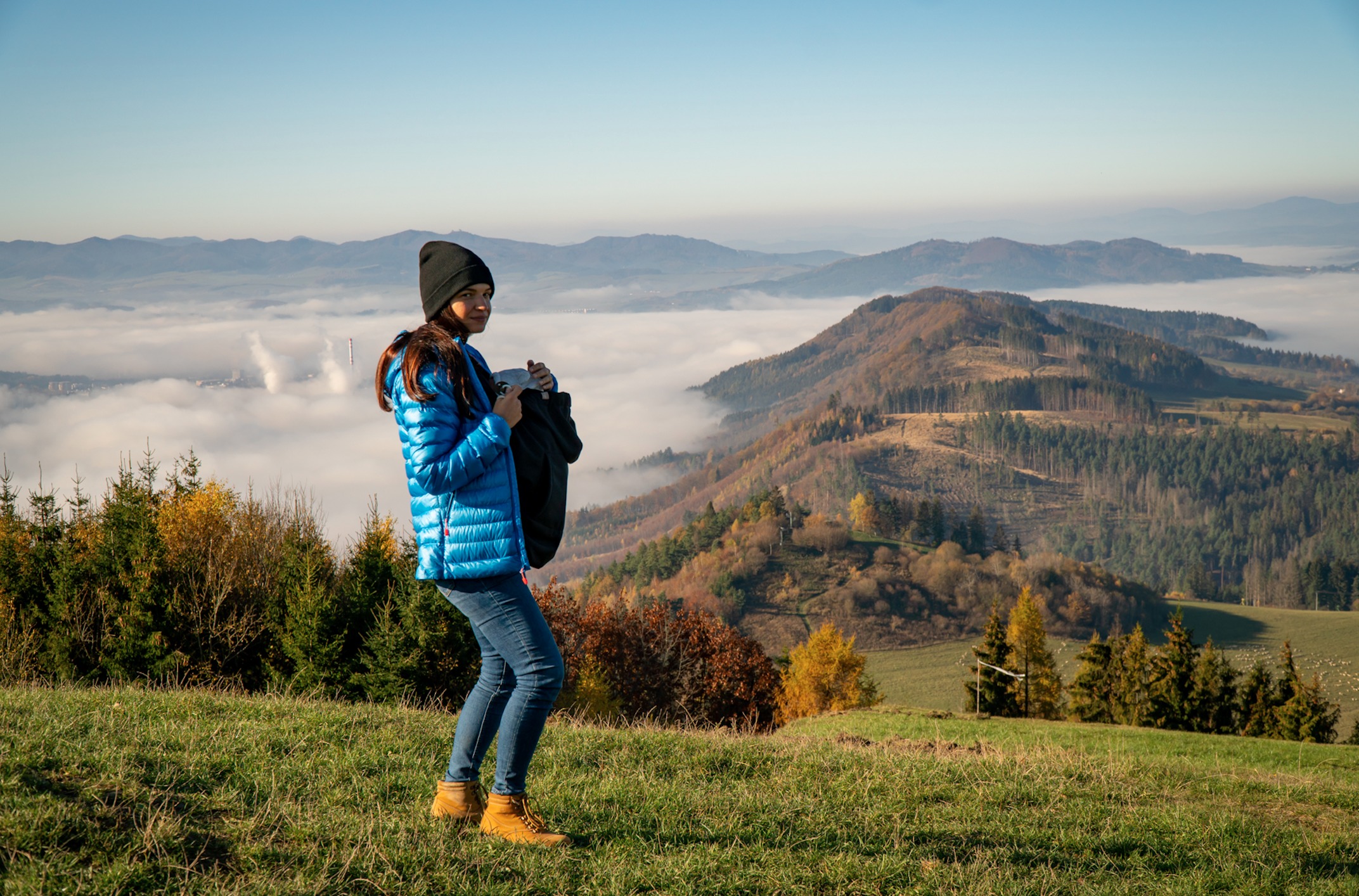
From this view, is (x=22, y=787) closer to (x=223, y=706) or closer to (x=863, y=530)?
(x=223, y=706)

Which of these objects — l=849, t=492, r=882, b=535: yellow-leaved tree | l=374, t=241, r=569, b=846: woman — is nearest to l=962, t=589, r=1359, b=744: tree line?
l=374, t=241, r=569, b=846: woman

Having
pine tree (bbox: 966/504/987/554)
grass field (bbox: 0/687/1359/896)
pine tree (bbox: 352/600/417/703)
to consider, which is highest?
grass field (bbox: 0/687/1359/896)

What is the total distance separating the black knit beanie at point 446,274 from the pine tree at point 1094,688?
165ft

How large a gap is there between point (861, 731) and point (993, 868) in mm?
22656

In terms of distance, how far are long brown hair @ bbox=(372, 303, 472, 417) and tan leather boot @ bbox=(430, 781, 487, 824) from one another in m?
1.72

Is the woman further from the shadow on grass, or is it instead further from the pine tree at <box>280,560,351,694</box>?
the pine tree at <box>280,560,351,694</box>

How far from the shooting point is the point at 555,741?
21.1 feet

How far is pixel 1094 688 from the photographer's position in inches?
1921

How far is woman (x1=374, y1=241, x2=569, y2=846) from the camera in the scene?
3.74m

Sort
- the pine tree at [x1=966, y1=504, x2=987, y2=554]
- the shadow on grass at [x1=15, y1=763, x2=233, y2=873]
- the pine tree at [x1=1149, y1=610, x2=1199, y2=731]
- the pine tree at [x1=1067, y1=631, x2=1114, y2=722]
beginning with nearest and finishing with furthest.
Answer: the shadow on grass at [x1=15, y1=763, x2=233, y2=873]
the pine tree at [x1=1149, y1=610, x2=1199, y2=731]
the pine tree at [x1=1067, y1=631, x2=1114, y2=722]
the pine tree at [x1=966, y1=504, x2=987, y2=554]

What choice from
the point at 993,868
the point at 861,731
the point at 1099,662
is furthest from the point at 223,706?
the point at 1099,662

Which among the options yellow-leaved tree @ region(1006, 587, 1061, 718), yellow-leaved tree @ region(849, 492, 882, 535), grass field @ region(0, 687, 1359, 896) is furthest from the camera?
yellow-leaved tree @ region(849, 492, 882, 535)

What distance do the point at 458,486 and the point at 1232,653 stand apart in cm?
12232

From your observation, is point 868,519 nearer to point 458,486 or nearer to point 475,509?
point 475,509
